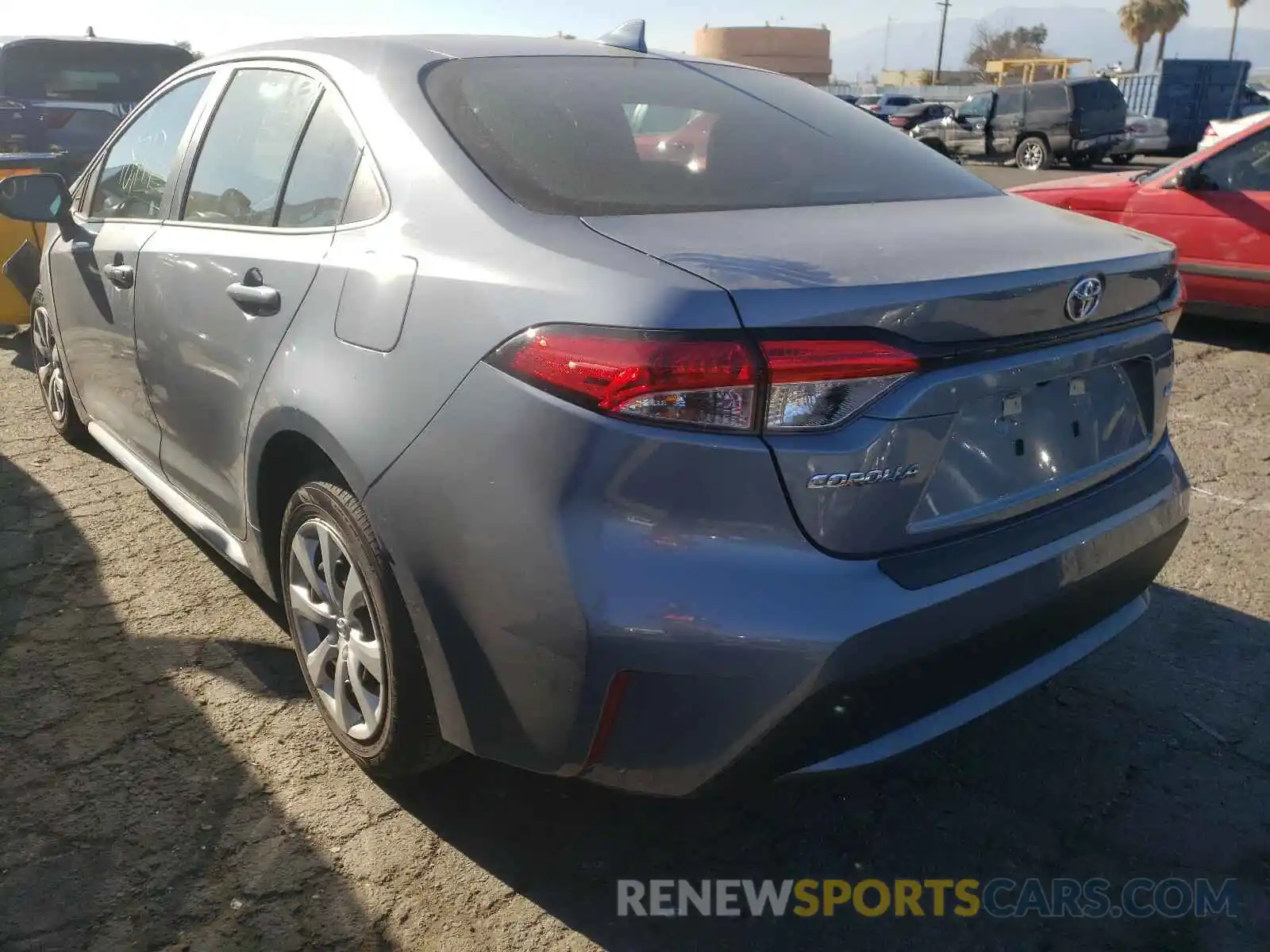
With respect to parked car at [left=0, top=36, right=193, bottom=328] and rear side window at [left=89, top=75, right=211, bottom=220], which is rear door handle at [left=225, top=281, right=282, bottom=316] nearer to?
rear side window at [left=89, top=75, right=211, bottom=220]

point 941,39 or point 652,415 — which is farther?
point 941,39

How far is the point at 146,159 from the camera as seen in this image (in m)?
3.38

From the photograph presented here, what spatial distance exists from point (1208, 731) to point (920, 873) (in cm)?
96

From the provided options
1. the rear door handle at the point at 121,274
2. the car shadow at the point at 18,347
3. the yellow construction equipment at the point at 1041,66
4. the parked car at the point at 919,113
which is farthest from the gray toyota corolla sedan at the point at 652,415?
the yellow construction equipment at the point at 1041,66

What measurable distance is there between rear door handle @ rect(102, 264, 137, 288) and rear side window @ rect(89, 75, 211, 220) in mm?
171

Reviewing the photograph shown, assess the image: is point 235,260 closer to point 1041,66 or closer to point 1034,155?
point 1034,155

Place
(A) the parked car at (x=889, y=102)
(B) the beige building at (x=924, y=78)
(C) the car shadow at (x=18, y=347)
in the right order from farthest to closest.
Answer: (B) the beige building at (x=924, y=78) < (A) the parked car at (x=889, y=102) < (C) the car shadow at (x=18, y=347)

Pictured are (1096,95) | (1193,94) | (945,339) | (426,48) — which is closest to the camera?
(945,339)

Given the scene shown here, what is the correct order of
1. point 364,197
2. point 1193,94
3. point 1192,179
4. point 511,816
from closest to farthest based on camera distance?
A: point 364,197 → point 511,816 → point 1192,179 → point 1193,94

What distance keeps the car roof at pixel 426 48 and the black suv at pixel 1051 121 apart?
19.3 metres

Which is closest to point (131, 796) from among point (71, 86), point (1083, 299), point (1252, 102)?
point (1083, 299)

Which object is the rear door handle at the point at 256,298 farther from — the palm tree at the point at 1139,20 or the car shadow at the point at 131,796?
the palm tree at the point at 1139,20

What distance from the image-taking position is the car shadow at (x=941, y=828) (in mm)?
2049

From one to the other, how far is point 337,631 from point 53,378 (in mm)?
2953
